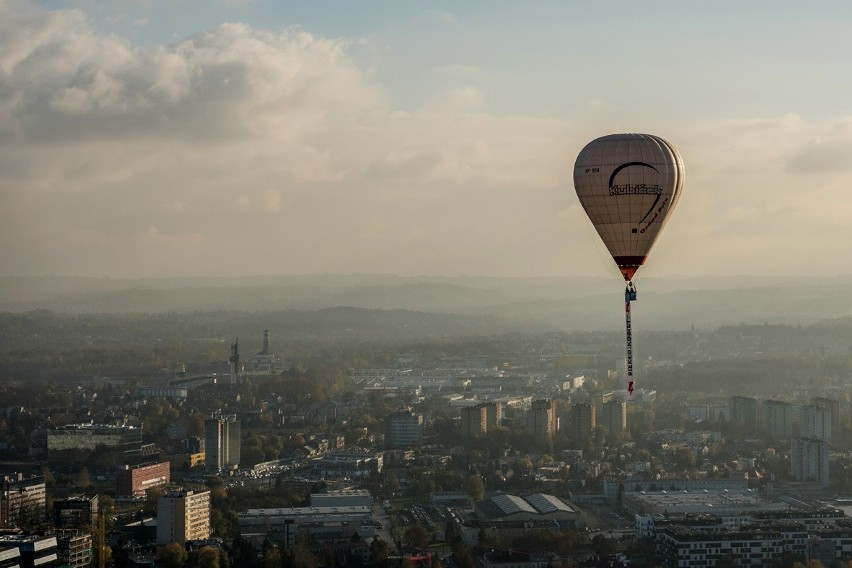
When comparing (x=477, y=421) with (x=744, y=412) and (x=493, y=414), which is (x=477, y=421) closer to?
(x=493, y=414)

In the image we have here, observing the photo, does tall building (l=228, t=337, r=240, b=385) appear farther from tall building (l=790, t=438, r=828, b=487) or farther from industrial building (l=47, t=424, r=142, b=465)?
tall building (l=790, t=438, r=828, b=487)

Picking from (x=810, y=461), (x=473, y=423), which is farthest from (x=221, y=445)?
(x=810, y=461)

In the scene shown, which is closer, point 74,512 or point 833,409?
point 74,512

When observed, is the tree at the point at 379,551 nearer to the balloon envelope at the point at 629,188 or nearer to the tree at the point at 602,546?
the tree at the point at 602,546

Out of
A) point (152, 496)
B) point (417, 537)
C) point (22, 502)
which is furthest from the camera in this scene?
point (152, 496)

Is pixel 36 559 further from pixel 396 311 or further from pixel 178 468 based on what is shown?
pixel 396 311

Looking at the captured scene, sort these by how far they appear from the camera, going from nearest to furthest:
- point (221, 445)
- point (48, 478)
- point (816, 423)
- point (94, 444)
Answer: point (48, 478) < point (221, 445) < point (94, 444) < point (816, 423)

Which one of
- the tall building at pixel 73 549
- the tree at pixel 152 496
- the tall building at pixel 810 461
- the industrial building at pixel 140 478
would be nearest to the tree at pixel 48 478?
the industrial building at pixel 140 478

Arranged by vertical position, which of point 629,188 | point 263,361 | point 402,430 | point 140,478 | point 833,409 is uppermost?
point 629,188
